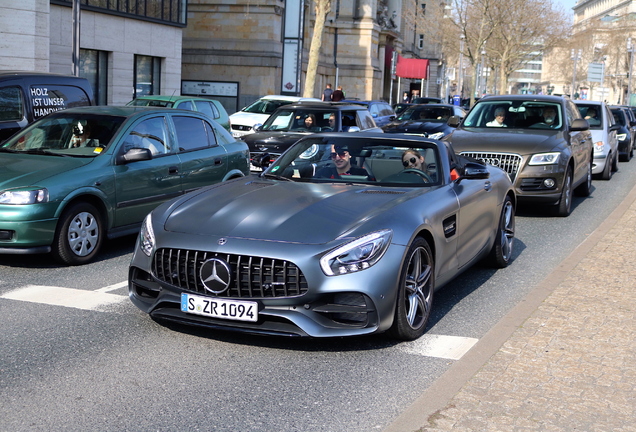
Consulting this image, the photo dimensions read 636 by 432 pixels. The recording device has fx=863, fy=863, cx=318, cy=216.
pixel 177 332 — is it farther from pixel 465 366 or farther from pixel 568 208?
pixel 568 208

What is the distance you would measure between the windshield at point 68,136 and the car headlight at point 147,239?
3167 mm

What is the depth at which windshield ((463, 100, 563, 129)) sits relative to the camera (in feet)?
44.3

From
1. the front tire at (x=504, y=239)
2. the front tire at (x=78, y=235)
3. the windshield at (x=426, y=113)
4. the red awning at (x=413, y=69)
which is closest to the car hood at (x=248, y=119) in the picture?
the windshield at (x=426, y=113)

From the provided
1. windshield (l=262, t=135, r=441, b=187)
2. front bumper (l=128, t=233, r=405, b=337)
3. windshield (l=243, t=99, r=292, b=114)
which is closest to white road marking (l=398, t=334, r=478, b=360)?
front bumper (l=128, t=233, r=405, b=337)

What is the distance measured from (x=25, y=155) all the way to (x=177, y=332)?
3.90m

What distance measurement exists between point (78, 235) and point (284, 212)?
3381mm

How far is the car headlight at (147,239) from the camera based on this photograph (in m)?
5.75

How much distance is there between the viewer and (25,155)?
894cm

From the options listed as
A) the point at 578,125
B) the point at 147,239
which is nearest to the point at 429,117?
the point at 578,125

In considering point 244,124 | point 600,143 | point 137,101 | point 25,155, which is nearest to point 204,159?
point 25,155

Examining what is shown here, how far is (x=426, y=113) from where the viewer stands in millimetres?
25922

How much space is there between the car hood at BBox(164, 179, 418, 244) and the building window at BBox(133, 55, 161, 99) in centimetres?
2526

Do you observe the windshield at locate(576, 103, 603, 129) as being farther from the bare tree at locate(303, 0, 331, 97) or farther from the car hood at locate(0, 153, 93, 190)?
the bare tree at locate(303, 0, 331, 97)

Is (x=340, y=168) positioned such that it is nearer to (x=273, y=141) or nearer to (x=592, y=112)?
(x=273, y=141)
